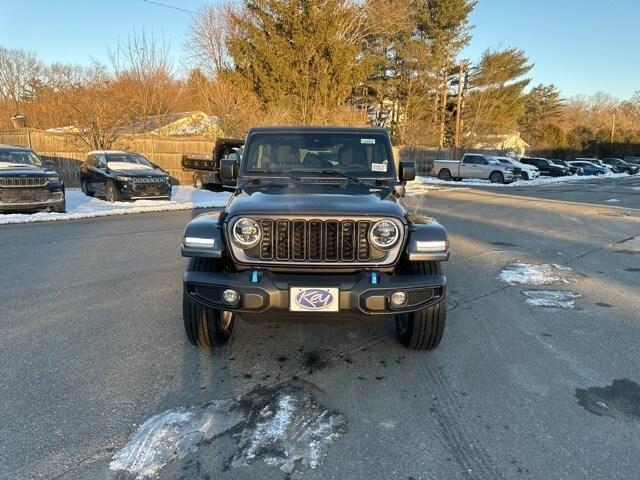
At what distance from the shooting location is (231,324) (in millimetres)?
4047

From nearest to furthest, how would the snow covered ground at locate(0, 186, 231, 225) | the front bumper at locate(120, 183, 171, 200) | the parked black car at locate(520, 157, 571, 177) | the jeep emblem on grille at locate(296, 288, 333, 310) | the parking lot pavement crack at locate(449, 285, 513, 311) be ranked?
the jeep emblem on grille at locate(296, 288, 333, 310) → the parking lot pavement crack at locate(449, 285, 513, 311) → the snow covered ground at locate(0, 186, 231, 225) → the front bumper at locate(120, 183, 171, 200) → the parked black car at locate(520, 157, 571, 177)

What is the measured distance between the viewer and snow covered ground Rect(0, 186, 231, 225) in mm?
10984

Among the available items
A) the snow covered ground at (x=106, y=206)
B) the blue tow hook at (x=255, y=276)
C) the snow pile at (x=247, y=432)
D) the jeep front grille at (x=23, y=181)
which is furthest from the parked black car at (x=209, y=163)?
the snow pile at (x=247, y=432)

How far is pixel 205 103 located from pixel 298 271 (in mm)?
25413

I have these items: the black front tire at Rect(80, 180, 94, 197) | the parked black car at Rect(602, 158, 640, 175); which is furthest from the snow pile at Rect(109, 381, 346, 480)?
the parked black car at Rect(602, 158, 640, 175)

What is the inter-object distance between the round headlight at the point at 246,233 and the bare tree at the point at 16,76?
5180cm

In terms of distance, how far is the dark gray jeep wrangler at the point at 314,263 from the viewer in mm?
3154

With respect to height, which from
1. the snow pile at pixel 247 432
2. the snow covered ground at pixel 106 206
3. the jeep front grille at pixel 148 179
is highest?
the jeep front grille at pixel 148 179

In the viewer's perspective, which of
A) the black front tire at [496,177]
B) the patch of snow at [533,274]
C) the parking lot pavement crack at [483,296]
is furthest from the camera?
the black front tire at [496,177]

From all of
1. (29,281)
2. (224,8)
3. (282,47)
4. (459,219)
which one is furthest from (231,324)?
(224,8)

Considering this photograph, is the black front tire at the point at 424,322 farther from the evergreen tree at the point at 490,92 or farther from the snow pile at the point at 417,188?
the evergreen tree at the point at 490,92

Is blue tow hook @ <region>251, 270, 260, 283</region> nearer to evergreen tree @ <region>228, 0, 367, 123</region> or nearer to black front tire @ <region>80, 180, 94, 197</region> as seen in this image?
black front tire @ <region>80, 180, 94, 197</region>

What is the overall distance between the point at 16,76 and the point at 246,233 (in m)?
57.3

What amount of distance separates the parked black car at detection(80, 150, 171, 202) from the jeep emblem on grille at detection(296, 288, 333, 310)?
40.6ft
